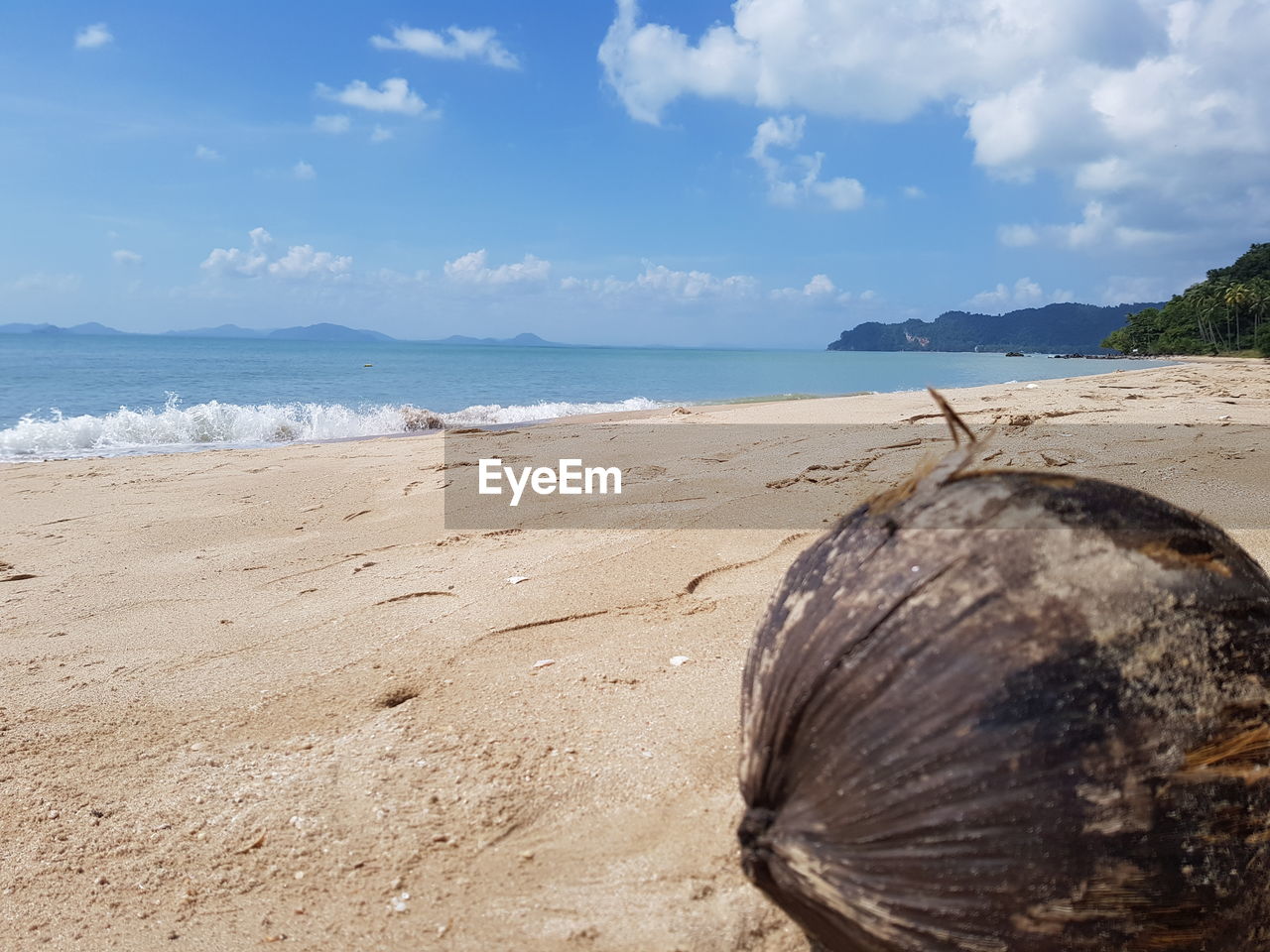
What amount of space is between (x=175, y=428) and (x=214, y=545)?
352 inches

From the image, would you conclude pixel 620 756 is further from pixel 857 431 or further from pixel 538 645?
pixel 857 431

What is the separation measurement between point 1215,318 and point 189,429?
74.8 meters

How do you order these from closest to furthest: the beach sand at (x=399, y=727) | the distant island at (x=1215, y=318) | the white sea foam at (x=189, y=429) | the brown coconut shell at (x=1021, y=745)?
1. the brown coconut shell at (x=1021, y=745)
2. the beach sand at (x=399, y=727)
3. the white sea foam at (x=189, y=429)
4. the distant island at (x=1215, y=318)

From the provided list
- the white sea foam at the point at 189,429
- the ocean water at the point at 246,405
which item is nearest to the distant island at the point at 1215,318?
Answer: the ocean water at the point at 246,405

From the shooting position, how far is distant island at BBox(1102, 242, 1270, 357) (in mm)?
61750

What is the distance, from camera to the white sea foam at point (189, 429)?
11.6m

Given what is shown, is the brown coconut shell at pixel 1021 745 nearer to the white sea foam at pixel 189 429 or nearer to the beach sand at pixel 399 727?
the beach sand at pixel 399 727

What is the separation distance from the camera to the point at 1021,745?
3.59 ft

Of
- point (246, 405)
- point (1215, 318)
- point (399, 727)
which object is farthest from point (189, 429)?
point (1215, 318)

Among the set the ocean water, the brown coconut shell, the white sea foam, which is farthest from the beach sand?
the ocean water

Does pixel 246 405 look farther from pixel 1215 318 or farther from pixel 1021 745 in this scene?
pixel 1215 318

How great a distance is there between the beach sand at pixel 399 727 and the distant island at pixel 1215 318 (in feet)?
191

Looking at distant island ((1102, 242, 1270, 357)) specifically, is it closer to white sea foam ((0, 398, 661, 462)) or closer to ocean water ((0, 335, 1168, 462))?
ocean water ((0, 335, 1168, 462))

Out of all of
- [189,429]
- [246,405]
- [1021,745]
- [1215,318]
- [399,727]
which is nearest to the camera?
[1021,745]
